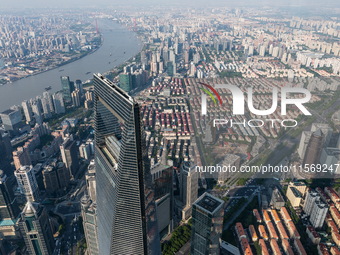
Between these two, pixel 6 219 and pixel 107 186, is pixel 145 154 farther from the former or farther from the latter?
pixel 6 219

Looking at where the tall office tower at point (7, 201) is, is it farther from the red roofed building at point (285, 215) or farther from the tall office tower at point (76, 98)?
the tall office tower at point (76, 98)

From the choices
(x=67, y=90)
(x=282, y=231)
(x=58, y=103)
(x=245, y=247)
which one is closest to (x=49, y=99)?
(x=58, y=103)

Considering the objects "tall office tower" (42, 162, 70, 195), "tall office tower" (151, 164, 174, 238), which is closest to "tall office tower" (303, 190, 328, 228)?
"tall office tower" (151, 164, 174, 238)

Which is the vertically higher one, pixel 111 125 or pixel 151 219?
pixel 111 125

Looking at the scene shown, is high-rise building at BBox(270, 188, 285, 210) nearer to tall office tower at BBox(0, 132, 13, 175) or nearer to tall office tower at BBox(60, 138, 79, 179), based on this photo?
tall office tower at BBox(60, 138, 79, 179)

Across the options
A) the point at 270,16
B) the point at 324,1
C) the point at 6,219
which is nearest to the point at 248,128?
the point at 6,219

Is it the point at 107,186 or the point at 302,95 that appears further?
the point at 302,95

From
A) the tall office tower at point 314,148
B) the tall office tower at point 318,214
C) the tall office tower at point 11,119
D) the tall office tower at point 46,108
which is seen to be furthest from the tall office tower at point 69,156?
the tall office tower at point 314,148
